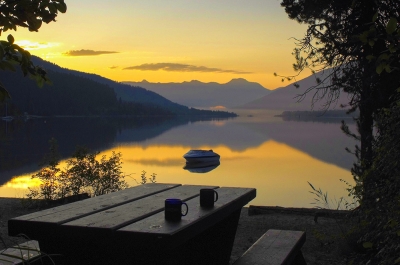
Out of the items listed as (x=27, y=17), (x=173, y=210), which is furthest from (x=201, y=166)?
(x=27, y=17)

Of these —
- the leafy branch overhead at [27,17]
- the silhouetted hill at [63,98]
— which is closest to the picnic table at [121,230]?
the leafy branch overhead at [27,17]

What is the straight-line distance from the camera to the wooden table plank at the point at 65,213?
8.81 ft

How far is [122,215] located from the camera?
9.53 feet

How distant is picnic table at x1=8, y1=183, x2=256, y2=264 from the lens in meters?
2.49

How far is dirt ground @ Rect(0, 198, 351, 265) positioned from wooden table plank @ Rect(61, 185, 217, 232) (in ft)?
5.47

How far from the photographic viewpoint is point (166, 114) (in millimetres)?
178250

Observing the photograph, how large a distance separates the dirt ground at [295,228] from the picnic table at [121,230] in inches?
66.7

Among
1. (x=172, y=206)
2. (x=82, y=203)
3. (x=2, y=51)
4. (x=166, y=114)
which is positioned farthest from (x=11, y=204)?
(x=166, y=114)

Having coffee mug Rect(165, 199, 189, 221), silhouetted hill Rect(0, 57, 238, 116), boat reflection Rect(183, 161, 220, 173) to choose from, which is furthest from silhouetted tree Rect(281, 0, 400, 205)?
silhouetted hill Rect(0, 57, 238, 116)

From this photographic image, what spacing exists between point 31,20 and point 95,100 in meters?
136

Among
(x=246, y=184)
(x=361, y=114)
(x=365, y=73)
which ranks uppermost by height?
(x=365, y=73)

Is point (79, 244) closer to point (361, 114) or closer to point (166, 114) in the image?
point (361, 114)

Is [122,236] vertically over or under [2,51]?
under

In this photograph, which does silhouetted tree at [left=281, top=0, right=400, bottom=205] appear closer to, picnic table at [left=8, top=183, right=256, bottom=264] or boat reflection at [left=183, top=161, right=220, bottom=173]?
picnic table at [left=8, top=183, right=256, bottom=264]
